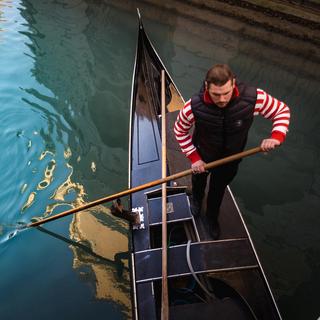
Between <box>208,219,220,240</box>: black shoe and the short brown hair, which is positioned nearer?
the short brown hair

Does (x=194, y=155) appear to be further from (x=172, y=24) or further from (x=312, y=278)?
(x=172, y=24)

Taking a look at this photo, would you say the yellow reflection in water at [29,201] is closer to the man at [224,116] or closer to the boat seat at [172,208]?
the boat seat at [172,208]

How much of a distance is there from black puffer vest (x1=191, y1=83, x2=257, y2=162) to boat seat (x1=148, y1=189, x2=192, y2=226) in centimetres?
100

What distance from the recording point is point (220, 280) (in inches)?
121

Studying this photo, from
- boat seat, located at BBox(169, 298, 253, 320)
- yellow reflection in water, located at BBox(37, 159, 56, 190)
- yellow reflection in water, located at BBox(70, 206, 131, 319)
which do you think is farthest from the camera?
yellow reflection in water, located at BBox(37, 159, 56, 190)

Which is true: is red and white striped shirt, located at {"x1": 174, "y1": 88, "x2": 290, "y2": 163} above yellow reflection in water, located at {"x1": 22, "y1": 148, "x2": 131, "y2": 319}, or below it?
above

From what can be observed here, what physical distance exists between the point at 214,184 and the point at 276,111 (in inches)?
38.1

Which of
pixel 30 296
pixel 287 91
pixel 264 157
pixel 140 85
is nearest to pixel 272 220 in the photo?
pixel 264 157

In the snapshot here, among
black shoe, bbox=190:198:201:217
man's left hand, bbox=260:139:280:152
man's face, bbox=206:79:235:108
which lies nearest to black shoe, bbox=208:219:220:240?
black shoe, bbox=190:198:201:217

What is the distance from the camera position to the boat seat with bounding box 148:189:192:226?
11.8 feet

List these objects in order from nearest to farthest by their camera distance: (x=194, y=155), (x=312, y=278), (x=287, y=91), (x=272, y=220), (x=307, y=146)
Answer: (x=194, y=155), (x=312, y=278), (x=272, y=220), (x=307, y=146), (x=287, y=91)

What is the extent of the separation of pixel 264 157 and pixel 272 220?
152 centimetres

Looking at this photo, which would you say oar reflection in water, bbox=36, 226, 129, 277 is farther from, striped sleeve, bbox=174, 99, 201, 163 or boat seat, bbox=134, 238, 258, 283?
striped sleeve, bbox=174, 99, 201, 163

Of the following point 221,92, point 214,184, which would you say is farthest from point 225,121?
point 214,184
